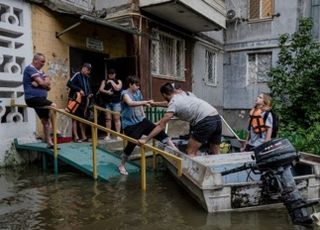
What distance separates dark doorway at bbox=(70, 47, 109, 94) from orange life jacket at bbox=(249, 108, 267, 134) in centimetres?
501

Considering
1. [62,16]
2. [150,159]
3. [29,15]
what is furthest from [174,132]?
[29,15]

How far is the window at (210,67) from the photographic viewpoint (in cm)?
1680

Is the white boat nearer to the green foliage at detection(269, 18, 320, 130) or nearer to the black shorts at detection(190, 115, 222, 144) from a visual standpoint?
the black shorts at detection(190, 115, 222, 144)

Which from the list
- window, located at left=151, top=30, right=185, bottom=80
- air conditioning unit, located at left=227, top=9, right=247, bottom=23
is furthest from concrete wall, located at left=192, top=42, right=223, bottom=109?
air conditioning unit, located at left=227, top=9, right=247, bottom=23

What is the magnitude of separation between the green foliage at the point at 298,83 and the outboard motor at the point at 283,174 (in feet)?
24.7

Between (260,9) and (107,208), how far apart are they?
47.1 feet

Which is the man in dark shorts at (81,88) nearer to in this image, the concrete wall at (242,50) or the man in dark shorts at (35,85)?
the man in dark shorts at (35,85)

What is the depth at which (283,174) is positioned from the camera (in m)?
4.57

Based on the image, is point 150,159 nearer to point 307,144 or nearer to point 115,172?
point 115,172

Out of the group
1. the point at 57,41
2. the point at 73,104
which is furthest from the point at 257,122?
the point at 57,41

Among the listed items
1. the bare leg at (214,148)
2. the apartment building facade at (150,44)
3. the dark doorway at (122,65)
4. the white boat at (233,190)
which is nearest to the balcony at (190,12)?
the apartment building facade at (150,44)

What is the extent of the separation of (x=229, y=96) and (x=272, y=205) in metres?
13.1

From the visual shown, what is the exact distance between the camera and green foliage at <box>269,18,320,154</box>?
12.8 meters

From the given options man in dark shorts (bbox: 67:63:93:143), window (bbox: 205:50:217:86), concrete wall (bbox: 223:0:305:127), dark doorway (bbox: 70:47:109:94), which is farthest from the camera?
concrete wall (bbox: 223:0:305:127)
